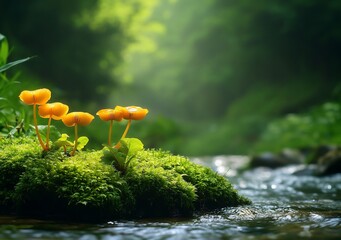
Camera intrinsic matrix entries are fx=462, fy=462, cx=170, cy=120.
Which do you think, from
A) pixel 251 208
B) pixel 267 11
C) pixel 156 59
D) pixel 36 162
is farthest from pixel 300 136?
pixel 156 59

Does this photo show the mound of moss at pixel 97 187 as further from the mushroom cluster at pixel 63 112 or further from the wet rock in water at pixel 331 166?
the wet rock in water at pixel 331 166

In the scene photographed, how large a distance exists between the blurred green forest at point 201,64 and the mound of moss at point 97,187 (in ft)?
6.68

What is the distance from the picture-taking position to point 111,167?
3.57 metres

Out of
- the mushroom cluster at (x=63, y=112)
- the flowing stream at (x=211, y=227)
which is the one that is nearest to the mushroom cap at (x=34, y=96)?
the mushroom cluster at (x=63, y=112)

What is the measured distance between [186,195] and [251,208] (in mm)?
747

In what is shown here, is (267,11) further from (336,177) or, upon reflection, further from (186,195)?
(186,195)

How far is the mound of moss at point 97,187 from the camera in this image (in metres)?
3.28

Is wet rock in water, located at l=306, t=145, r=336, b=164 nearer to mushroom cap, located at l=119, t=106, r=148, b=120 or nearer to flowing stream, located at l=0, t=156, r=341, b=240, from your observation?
flowing stream, located at l=0, t=156, r=341, b=240

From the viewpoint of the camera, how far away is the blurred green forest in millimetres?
14219

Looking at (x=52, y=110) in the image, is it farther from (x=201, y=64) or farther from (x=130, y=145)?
(x=201, y=64)

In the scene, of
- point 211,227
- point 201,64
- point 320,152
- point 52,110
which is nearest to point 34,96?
point 52,110

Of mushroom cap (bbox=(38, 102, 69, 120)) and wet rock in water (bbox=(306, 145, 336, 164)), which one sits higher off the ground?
wet rock in water (bbox=(306, 145, 336, 164))

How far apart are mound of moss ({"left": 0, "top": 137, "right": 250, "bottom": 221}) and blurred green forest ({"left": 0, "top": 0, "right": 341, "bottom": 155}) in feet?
6.68

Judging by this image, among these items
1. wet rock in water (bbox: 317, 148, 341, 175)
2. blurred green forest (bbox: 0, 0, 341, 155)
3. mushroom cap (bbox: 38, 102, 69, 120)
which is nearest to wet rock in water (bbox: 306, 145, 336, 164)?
wet rock in water (bbox: 317, 148, 341, 175)
